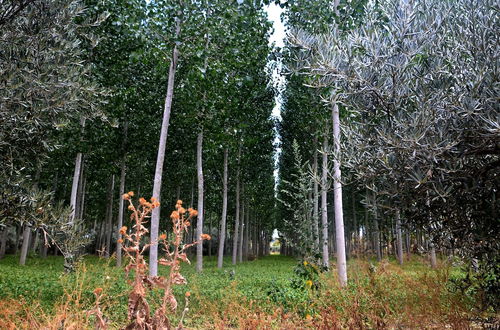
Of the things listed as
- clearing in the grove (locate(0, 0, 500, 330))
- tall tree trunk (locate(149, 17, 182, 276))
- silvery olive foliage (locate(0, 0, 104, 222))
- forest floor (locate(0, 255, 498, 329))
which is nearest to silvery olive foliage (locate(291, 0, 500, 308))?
clearing in the grove (locate(0, 0, 500, 330))

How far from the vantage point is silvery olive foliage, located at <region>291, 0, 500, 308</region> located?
3.64 metres

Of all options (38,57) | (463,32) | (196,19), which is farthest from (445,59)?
(196,19)

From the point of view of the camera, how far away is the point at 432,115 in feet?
12.2

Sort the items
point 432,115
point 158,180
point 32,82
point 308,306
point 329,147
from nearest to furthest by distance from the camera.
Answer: point 432,115
point 32,82
point 308,306
point 329,147
point 158,180

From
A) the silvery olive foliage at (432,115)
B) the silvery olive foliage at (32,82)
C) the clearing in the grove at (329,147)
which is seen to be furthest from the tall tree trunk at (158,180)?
the silvery olive foliage at (432,115)

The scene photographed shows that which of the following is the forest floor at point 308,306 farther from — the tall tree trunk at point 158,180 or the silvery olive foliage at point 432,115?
the tall tree trunk at point 158,180

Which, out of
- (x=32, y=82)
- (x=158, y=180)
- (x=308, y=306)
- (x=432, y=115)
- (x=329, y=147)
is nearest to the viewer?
(x=432, y=115)

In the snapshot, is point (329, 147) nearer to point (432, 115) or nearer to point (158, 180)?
point (432, 115)

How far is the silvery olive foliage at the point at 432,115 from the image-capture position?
364 centimetres

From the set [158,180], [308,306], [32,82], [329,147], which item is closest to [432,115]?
[329,147]

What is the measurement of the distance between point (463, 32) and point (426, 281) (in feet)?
11.8

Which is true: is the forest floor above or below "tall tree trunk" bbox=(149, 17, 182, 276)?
below

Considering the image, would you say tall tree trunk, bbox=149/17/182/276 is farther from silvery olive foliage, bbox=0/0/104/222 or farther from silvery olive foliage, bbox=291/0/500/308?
silvery olive foliage, bbox=291/0/500/308

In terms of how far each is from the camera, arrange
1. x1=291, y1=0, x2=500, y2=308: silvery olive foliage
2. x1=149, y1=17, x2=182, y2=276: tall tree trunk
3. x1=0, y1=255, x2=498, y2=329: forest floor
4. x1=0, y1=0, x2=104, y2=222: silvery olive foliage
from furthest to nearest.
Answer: x1=149, y1=17, x2=182, y2=276: tall tree trunk
x1=0, y1=0, x2=104, y2=222: silvery olive foliage
x1=0, y1=255, x2=498, y2=329: forest floor
x1=291, y1=0, x2=500, y2=308: silvery olive foliage
